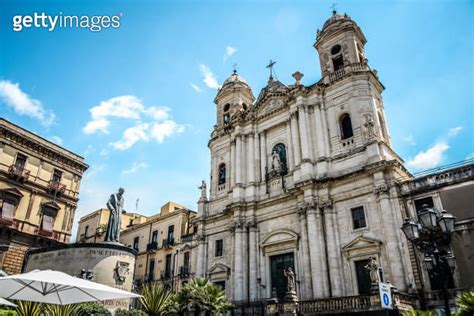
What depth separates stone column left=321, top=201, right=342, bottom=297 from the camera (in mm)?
17547

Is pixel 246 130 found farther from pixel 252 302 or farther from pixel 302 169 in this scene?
pixel 252 302

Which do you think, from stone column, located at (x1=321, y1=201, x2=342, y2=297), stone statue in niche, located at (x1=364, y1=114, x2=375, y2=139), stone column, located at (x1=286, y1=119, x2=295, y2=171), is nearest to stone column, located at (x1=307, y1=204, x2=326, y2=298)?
stone column, located at (x1=321, y1=201, x2=342, y2=297)

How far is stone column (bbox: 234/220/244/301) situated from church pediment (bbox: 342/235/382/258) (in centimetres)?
644

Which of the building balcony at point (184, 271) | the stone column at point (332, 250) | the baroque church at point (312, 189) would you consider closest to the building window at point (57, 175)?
the building balcony at point (184, 271)

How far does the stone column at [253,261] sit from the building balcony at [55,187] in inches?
638

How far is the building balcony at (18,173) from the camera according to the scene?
25875mm

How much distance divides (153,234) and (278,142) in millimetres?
16478

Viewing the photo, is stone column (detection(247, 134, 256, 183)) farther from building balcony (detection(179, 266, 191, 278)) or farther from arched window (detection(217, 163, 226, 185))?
building balcony (detection(179, 266, 191, 278))

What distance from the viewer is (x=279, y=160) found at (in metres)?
23.8

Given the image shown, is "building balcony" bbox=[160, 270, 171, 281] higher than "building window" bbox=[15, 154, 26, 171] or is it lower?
lower

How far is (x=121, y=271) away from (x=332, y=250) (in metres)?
10.3

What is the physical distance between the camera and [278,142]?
24.7 m

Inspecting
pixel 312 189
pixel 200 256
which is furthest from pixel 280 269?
pixel 200 256

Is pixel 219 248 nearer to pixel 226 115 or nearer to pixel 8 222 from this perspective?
pixel 226 115
